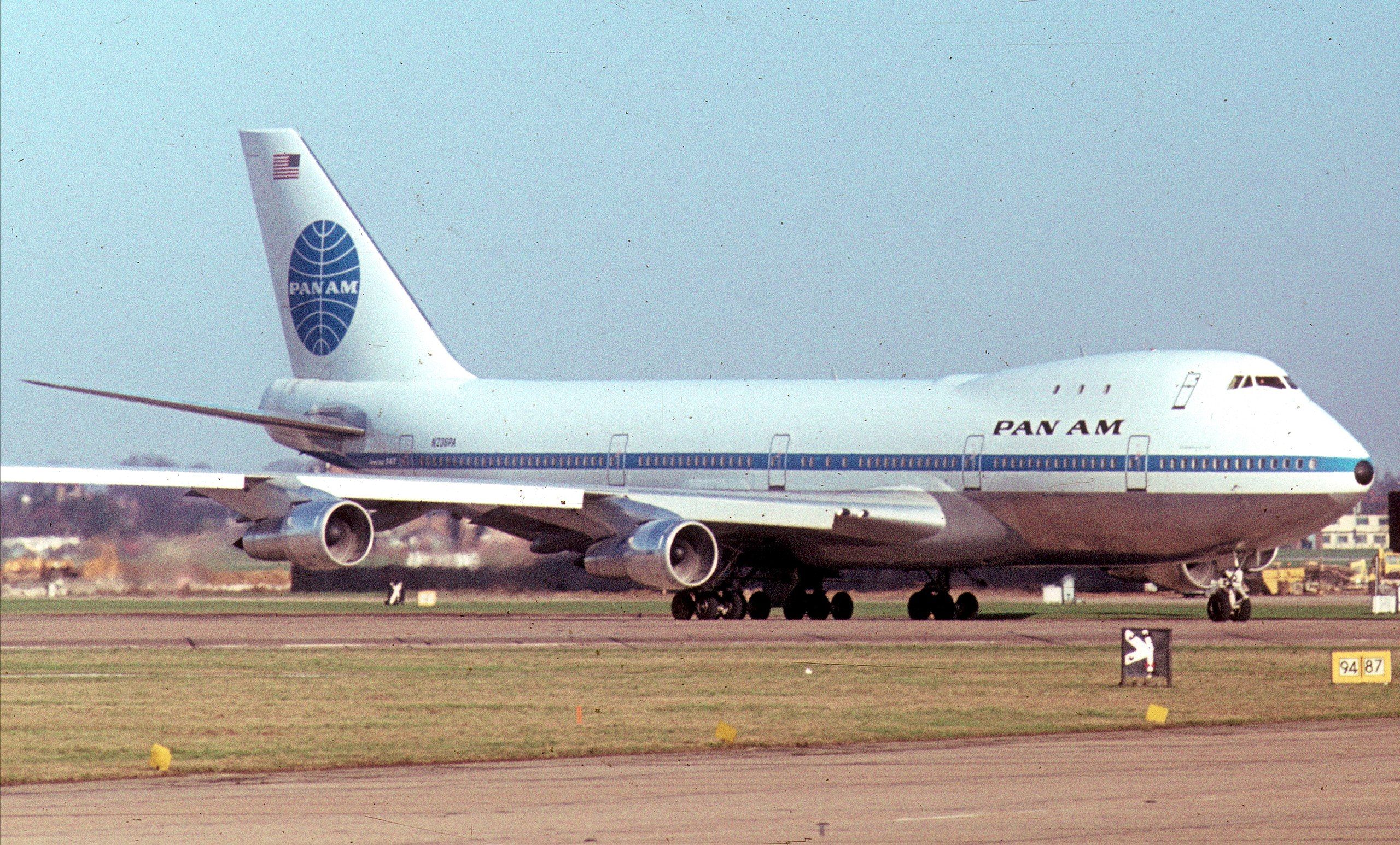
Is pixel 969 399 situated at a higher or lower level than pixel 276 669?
higher

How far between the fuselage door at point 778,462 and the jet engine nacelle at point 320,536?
879cm

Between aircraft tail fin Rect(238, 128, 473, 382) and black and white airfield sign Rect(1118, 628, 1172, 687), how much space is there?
2784cm

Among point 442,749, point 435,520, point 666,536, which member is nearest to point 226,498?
point 666,536

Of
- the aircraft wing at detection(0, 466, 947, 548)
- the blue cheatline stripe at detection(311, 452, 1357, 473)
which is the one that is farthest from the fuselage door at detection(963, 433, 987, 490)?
the aircraft wing at detection(0, 466, 947, 548)

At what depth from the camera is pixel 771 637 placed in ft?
113

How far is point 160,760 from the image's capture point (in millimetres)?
16719

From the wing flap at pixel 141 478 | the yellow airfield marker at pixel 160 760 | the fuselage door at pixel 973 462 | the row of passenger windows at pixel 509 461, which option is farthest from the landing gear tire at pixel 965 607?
the yellow airfield marker at pixel 160 760

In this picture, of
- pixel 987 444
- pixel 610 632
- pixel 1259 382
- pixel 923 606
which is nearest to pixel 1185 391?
pixel 1259 382

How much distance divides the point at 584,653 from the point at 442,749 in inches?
473

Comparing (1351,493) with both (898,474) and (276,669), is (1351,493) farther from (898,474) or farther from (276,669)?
(276,669)

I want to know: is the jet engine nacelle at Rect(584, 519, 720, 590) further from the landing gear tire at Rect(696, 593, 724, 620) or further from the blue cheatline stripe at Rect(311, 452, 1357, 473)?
the blue cheatline stripe at Rect(311, 452, 1357, 473)

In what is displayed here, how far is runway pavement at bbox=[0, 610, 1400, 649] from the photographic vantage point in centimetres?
3303

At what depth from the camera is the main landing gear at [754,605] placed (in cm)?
4341

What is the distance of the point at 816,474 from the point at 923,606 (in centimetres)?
381
